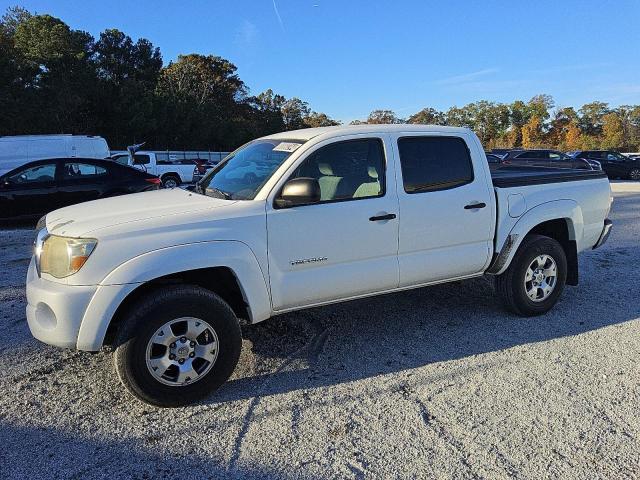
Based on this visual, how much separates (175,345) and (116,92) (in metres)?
49.4

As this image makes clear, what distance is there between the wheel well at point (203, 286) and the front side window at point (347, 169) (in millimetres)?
904

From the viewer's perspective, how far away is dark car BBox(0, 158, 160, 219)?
10398 mm

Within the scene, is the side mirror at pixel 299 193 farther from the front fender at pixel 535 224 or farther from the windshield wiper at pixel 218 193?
the front fender at pixel 535 224

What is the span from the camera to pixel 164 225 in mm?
3324

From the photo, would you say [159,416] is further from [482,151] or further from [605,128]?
[605,128]

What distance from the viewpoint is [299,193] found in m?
3.56

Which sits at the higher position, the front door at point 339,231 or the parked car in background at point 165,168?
the parked car in background at point 165,168

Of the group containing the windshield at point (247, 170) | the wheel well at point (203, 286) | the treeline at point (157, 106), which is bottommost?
the wheel well at point (203, 286)

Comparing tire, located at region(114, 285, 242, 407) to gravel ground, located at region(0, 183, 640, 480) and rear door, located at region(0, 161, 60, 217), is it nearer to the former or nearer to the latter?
gravel ground, located at region(0, 183, 640, 480)

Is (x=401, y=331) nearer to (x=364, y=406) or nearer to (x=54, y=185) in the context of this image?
(x=364, y=406)

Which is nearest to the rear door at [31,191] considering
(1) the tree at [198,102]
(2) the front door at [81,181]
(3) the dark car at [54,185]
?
(3) the dark car at [54,185]

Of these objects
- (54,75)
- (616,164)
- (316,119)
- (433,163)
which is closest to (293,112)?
(316,119)

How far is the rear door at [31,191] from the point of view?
10375 mm

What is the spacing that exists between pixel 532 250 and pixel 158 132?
50701mm
